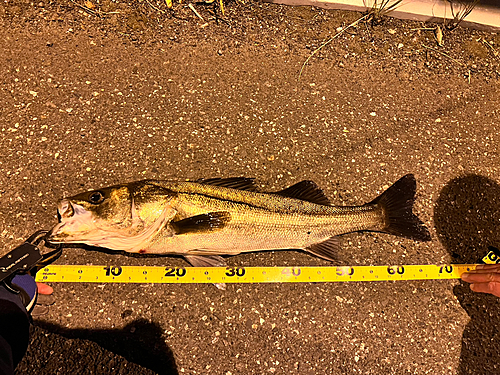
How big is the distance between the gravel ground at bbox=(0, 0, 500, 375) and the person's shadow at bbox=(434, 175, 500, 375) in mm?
18

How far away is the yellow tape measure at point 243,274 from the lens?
3107 millimetres

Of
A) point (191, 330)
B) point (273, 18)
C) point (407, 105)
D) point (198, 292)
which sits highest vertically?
point (273, 18)

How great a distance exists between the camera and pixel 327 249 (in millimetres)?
3152

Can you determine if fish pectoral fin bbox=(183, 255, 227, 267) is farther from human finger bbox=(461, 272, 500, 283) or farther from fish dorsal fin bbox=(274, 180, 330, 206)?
human finger bbox=(461, 272, 500, 283)

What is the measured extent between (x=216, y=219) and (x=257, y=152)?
1.21m

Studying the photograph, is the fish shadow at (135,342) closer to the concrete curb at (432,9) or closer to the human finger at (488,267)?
the human finger at (488,267)

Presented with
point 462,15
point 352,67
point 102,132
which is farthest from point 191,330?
point 462,15

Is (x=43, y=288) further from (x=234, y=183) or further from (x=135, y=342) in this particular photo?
(x=234, y=183)

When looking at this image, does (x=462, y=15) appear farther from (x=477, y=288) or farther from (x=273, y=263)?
(x=273, y=263)

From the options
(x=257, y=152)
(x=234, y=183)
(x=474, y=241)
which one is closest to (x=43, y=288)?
(x=234, y=183)

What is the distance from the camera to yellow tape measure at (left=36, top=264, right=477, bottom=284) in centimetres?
311

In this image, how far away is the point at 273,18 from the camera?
157 inches

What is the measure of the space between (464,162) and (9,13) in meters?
6.22

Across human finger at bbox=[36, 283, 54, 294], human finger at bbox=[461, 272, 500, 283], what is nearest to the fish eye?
human finger at bbox=[36, 283, 54, 294]
